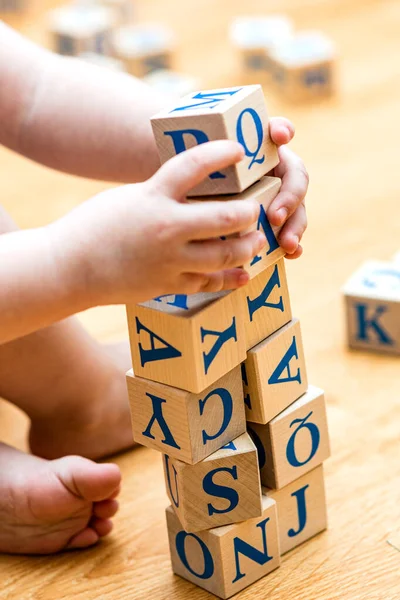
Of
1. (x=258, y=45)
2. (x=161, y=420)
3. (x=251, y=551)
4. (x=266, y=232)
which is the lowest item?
(x=251, y=551)

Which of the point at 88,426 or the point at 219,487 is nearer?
the point at 219,487

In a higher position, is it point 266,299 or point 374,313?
point 266,299

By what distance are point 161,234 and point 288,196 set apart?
0.17 meters

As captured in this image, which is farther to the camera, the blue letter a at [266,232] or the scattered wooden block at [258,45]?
the scattered wooden block at [258,45]

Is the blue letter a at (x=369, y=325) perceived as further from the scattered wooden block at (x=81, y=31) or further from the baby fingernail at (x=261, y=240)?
the scattered wooden block at (x=81, y=31)

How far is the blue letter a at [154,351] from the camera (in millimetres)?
785

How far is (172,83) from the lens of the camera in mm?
2197

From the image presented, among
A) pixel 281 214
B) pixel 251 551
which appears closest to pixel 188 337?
pixel 281 214

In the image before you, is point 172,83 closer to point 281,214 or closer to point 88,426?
point 88,426

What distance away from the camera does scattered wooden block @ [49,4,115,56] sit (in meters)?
2.49

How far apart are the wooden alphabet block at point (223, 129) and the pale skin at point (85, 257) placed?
0.9 inches

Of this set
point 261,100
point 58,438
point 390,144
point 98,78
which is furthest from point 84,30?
point 261,100

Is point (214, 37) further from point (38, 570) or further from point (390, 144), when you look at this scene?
point (38, 570)

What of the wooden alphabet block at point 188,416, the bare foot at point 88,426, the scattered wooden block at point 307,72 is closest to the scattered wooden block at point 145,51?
the scattered wooden block at point 307,72
